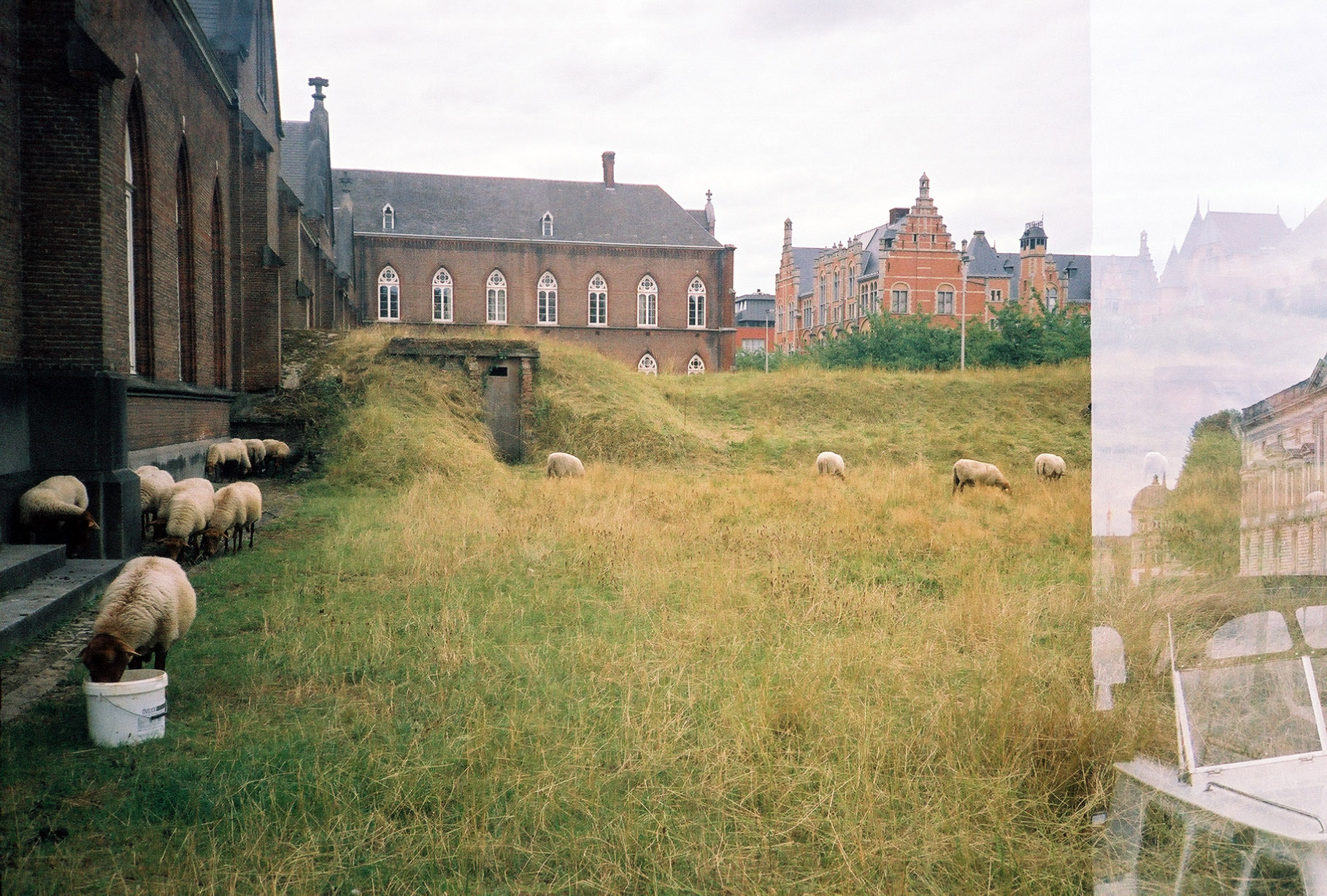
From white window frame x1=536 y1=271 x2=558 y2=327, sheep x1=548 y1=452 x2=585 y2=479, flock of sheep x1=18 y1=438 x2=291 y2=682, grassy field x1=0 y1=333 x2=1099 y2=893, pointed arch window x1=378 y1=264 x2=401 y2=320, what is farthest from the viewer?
white window frame x1=536 y1=271 x2=558 y2=327

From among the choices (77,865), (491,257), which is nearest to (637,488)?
(77,865)

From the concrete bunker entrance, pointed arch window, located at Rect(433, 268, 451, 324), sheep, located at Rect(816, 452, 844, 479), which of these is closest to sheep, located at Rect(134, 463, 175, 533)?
the concrete bunker entrance

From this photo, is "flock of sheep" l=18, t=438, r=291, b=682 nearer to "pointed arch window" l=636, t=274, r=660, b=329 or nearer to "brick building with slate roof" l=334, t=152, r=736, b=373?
"brick building with slate roof" l=334, t=152, r=736, b=373

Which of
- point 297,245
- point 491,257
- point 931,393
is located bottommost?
point 931,393

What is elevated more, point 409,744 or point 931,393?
point 931,393

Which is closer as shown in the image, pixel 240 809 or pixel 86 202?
pixel 240 809

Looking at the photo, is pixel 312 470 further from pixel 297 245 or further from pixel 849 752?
pixel 849 752

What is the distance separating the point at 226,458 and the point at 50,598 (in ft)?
32.7

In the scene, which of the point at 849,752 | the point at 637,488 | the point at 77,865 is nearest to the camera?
the point at 77,865

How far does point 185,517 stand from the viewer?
31.0 ft

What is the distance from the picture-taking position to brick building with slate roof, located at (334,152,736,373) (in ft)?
166

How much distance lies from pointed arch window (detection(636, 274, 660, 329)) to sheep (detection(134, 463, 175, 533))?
42487 mm

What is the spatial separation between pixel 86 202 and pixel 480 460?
383 inches

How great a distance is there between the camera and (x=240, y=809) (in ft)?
13.3
